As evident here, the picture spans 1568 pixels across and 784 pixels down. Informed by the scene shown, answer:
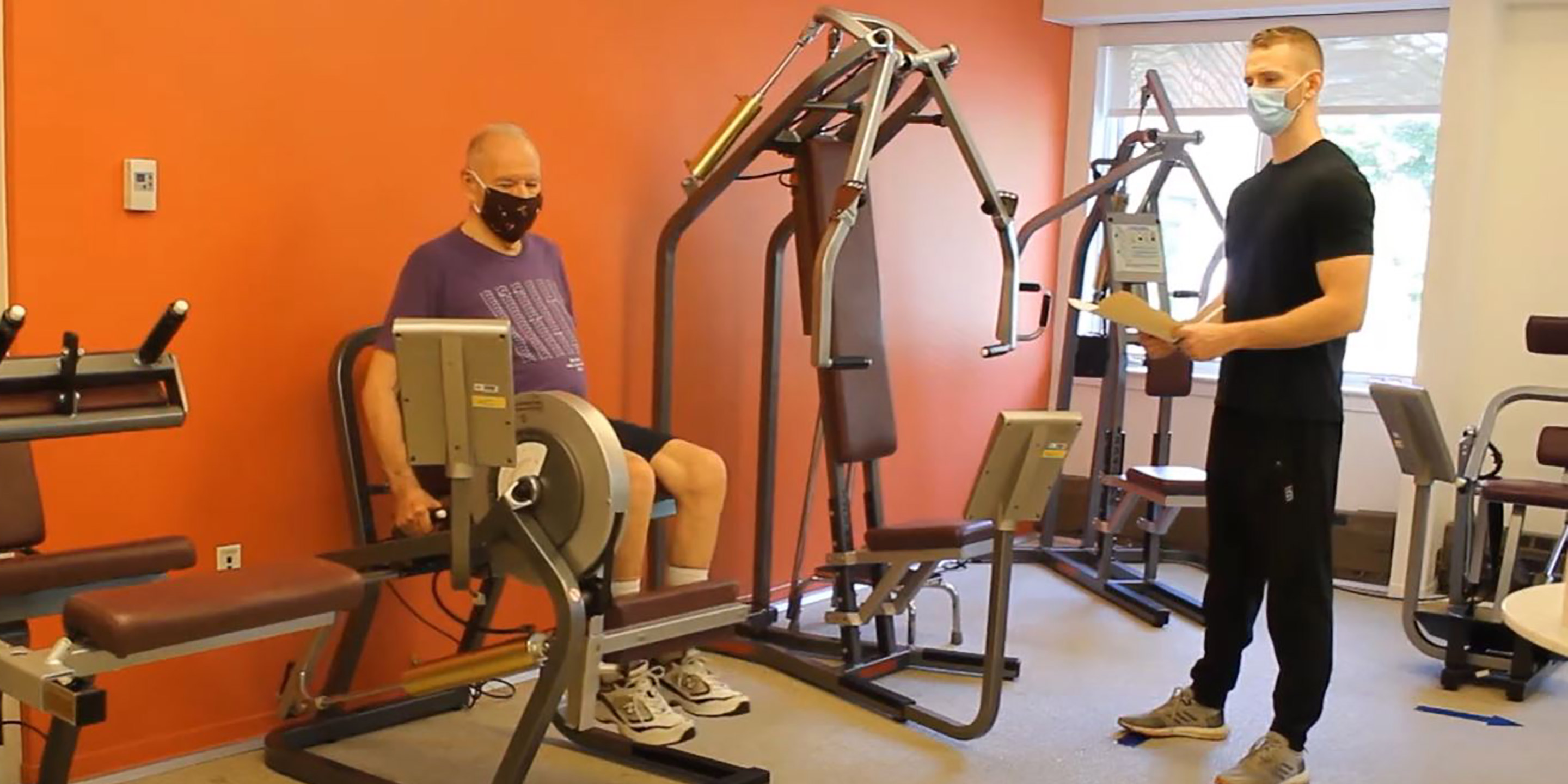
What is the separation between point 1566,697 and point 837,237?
2614mm

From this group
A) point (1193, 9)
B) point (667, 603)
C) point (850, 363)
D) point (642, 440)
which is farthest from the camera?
point (1193, 9)

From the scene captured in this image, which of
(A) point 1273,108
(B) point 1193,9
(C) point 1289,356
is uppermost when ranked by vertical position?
(B) point 1193,9

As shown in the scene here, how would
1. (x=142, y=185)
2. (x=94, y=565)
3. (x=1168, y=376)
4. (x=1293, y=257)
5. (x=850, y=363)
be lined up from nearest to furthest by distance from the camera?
(x=94, y=565)
(x=142, y=185)
(x=1293, y=257)
(x=850, y=363)
(x=1168, y=376)

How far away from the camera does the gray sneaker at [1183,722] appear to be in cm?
369

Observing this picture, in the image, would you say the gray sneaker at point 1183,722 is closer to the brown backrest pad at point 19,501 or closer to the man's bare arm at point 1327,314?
the man's bare arm at point 1327,314

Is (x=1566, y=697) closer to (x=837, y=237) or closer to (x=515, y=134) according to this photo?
(x=837, y=237)

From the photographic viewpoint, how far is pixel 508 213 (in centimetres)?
334

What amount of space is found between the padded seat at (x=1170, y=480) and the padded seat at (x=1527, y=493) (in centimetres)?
85

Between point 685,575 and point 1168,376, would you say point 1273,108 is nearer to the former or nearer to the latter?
point 685,575

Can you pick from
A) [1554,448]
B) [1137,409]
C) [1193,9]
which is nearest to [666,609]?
[1554,448]

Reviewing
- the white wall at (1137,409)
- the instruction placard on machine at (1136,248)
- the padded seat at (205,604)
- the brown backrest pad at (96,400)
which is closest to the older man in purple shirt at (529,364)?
the padded seat at (205,604)

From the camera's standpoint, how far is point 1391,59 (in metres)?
5.85

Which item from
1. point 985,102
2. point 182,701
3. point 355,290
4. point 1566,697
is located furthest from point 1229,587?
point 985,102

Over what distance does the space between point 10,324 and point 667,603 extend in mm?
1262
